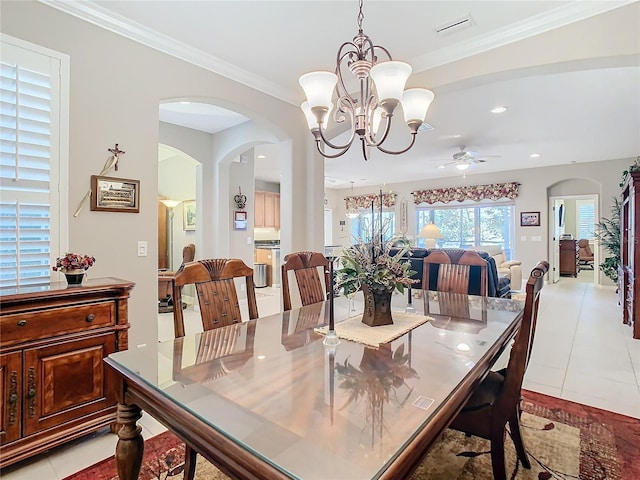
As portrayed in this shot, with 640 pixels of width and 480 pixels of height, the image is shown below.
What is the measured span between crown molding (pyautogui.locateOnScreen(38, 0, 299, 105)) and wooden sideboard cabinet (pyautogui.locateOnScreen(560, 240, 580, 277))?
951cm

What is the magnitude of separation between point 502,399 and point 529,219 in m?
8.10

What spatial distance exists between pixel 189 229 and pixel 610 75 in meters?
6.29

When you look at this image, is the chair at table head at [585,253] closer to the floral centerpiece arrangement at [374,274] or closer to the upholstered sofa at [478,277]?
the upholstered sofa at [478,277]

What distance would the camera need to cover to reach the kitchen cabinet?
873 cm

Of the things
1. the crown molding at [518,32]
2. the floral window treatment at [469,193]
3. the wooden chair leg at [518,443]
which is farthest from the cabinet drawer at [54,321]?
the floral window treatment at [469,193]

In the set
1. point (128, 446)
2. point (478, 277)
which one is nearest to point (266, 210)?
point (478, 277)

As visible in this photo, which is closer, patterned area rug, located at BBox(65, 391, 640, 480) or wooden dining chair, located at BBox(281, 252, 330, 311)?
patterned area rug, located at BBox(65, 391, 640, 480)

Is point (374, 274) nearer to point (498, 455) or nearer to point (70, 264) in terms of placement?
point (498, 455)

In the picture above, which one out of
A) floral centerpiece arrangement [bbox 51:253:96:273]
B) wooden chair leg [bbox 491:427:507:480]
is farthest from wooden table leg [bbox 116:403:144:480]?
wooden chair leg [bbox 491:427:507:480]

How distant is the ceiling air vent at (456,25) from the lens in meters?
2.53

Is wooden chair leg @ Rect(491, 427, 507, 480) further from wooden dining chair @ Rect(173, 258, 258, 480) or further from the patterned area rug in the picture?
wooden dining chair @ Rect(173, 258, 258, 480)

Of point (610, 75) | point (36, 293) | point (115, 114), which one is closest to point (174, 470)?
point (36, 293)

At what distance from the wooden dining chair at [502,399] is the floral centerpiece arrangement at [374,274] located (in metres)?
0.50

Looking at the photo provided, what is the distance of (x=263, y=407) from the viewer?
960 millimetres
